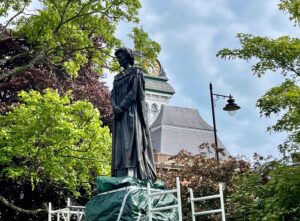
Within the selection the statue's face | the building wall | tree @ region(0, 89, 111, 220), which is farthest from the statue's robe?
the building wall

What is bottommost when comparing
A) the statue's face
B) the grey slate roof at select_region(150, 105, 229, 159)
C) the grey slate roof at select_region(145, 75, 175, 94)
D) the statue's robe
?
the statue's robe

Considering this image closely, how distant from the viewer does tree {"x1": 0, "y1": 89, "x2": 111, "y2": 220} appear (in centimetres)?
1614

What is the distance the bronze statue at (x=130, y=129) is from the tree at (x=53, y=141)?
718 centimetres

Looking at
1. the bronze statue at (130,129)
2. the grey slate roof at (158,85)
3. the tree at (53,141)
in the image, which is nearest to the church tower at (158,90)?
the grey slate roof at (158,85)

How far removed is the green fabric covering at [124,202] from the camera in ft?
26.0

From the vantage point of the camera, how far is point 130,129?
29.1ft

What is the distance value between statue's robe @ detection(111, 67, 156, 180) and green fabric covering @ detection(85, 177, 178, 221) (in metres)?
0.38

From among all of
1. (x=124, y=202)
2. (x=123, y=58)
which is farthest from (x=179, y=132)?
(x=124, y=202)

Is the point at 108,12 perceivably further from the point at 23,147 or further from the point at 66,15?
the point at 23,147

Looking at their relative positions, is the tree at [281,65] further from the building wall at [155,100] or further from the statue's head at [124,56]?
the building wall at [155,100]

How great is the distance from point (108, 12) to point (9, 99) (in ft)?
20.3

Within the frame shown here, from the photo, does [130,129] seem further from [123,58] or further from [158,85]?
[158,85]

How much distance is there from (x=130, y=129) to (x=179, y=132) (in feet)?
97.0

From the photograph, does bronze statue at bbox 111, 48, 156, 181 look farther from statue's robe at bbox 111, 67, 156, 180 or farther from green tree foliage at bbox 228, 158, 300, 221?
green tree foliage at bbox 228, 158, 300, 221
